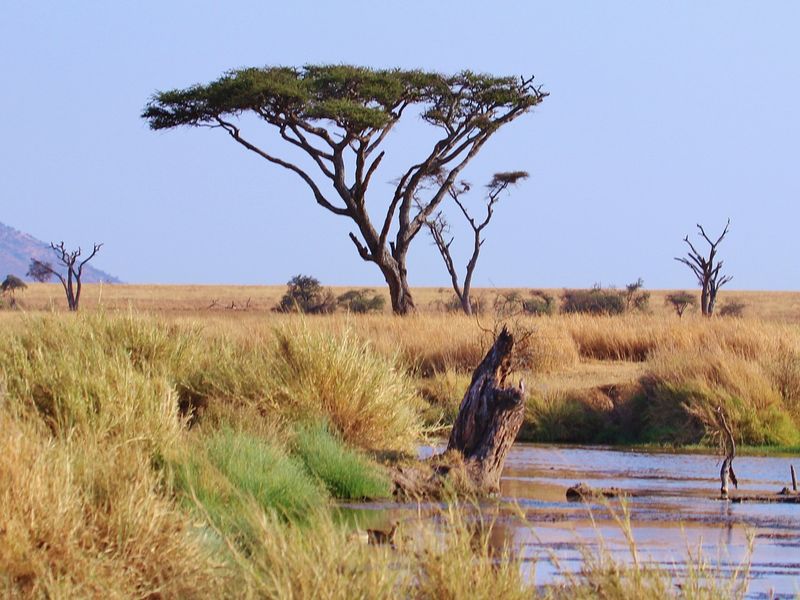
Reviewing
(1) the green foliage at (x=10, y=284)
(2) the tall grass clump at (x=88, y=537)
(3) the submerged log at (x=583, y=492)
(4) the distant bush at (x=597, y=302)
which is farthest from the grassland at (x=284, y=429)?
(1) the green foliage at (x=10, y=284)

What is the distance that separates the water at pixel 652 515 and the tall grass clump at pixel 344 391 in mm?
1195

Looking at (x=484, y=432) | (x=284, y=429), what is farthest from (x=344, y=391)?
(x=484, y=432)

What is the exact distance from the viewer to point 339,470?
1102 centimetres

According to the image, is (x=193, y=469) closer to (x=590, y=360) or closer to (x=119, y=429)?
(x=119, y=429)

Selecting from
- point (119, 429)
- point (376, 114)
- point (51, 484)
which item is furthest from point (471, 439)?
point (376, 114)

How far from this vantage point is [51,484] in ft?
22.7

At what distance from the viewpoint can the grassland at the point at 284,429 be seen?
19.3 feet

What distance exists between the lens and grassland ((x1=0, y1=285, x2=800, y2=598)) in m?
5.88

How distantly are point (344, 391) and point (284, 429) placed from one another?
1.37 m

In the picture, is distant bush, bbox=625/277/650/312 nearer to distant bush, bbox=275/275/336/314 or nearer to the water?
distant bush, bbox=275/275/336/314

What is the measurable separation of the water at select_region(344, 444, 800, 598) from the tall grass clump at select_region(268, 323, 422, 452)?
3.92 feet

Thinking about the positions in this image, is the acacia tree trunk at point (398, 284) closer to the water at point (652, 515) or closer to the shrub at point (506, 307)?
the shrub at point (506, 307)

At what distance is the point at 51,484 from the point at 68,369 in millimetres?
4157

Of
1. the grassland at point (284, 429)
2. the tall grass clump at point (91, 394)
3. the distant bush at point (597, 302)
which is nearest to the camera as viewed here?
the grassland at point (284, 429)
